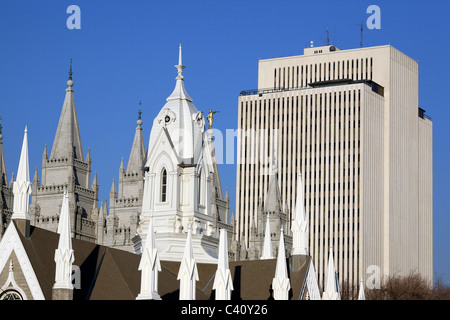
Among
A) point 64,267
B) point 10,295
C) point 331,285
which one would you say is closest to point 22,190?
point 64,267

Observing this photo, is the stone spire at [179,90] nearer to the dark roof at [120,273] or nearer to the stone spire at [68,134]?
the dark roof at [120,273]

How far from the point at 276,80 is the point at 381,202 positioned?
25716mm

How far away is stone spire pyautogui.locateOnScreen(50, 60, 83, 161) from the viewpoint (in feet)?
388

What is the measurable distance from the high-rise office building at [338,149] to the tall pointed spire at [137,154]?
48904mm

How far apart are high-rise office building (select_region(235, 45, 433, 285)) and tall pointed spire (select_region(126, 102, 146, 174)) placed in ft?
160

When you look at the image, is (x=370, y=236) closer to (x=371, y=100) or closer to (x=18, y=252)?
(x=371, y=100)

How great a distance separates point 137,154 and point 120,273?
6152cm

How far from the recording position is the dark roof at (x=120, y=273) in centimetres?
6128

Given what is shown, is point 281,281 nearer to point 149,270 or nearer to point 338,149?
point 149,270

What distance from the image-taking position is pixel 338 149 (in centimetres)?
18225

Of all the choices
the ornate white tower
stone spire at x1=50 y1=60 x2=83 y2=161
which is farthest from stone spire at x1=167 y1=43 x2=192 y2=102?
→ stone spire at x1=50 y1=60 x2=83 y2=161

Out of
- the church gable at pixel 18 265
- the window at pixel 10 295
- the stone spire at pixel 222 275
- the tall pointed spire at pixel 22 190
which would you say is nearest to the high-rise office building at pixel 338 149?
the stone spire at pixel 222 275

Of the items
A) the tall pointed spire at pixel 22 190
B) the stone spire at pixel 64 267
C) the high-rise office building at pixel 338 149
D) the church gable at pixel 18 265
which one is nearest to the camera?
the stone spire at pixel 64 267
